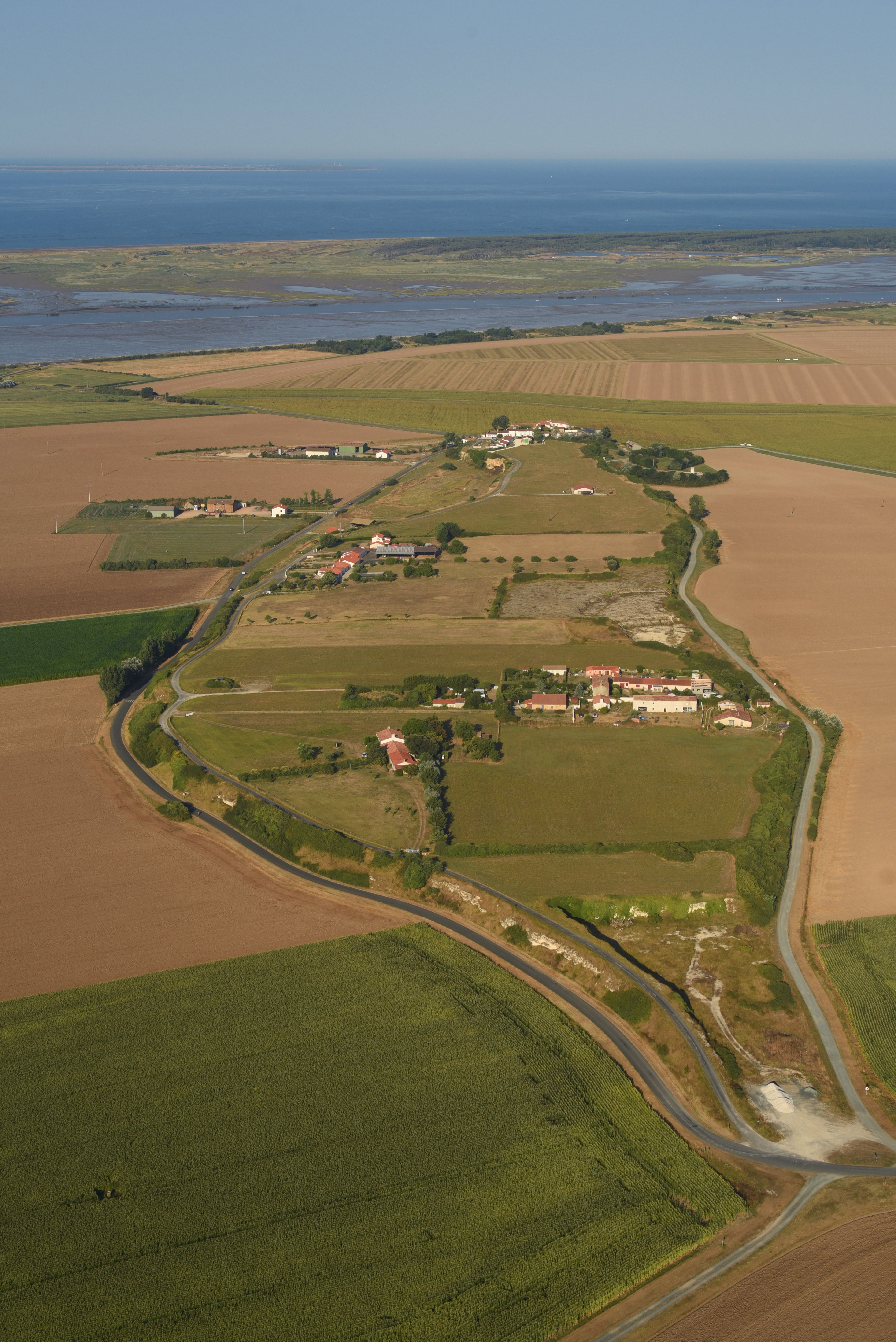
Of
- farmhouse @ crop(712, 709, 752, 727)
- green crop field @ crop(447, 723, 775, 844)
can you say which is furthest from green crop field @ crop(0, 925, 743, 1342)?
farmhouse @ crop(712, 709, 752, 727)

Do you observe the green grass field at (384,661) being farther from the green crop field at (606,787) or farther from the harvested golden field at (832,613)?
the harvested golden field at (832,613)

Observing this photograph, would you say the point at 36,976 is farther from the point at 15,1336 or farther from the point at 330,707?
the point at 330,707

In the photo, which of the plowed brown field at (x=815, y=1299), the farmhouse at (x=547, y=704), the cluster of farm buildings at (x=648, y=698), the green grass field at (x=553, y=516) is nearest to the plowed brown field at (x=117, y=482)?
the green grass field at (x=553, y=516)

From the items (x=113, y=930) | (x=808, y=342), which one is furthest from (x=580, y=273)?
(x=113, y=930)

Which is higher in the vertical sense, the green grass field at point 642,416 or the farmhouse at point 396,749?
the green grass field at point 642,416

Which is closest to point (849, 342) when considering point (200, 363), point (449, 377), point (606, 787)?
point (449, 377)

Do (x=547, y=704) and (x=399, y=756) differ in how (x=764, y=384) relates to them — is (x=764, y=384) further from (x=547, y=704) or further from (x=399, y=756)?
(x=399, y=756)

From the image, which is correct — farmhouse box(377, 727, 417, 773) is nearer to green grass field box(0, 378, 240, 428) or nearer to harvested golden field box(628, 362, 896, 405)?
green grass field box(0, 378, 240, 428)
